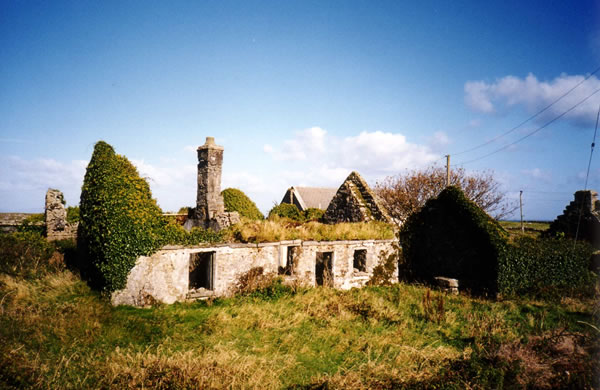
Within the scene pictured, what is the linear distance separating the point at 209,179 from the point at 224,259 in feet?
17.7

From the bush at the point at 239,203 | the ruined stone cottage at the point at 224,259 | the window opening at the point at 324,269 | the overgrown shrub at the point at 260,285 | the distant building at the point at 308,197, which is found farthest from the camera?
the distant building at the point at 308,197

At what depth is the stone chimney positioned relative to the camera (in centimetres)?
1662

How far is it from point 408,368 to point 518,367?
2095mm

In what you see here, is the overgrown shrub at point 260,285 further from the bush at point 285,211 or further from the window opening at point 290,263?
the bush at point 285,211

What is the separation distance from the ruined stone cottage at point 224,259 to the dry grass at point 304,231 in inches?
11.3

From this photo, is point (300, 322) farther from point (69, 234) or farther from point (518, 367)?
point (69, 234)

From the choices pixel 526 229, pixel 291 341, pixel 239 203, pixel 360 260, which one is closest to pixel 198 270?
pixel 291 341

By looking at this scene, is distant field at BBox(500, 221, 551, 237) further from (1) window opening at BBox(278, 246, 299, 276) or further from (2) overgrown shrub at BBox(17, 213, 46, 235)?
(2) overgrown shrub at BBox(17, 213, 46, 235)

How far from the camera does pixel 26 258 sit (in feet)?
42.4

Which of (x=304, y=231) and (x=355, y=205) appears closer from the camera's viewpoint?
(x=304, y=231)

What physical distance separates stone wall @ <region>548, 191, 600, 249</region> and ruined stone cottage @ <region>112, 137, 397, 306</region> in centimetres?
1407

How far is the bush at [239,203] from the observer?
2202 cm

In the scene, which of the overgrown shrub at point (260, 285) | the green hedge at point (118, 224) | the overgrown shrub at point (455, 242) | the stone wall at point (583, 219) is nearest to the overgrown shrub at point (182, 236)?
the green hedge at point (118, 224)

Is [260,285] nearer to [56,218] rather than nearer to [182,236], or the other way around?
[182,236]
